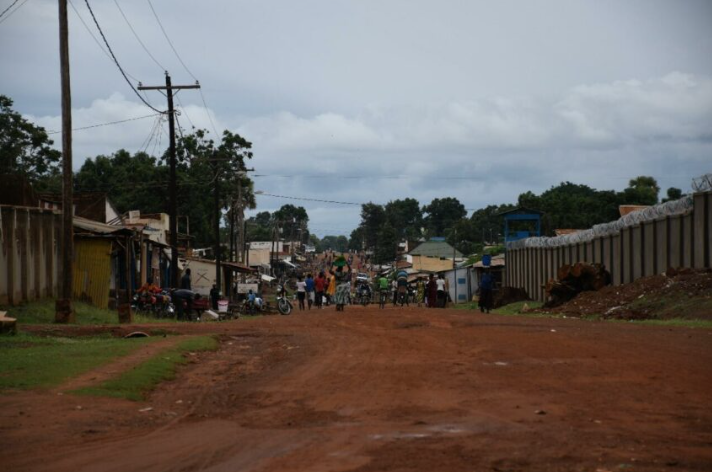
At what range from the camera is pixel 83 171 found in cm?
7581

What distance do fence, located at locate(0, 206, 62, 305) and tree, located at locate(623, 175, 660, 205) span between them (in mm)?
60810

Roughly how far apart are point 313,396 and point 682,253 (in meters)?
Result: 19.9

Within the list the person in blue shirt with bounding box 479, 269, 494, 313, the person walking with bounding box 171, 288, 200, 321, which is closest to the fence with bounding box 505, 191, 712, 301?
the person in blue shirt with bounding box 479, 269, 494, 313

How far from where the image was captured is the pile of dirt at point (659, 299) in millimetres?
23344

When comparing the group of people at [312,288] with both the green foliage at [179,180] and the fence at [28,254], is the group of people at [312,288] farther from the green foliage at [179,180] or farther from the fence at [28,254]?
the green foliage at [179,180]

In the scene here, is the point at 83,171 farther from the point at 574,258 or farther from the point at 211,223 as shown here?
the point at 574,258

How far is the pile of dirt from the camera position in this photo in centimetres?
2334

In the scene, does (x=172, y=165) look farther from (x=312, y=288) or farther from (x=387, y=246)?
(x=387, y=246)

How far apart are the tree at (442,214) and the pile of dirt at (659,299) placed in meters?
138

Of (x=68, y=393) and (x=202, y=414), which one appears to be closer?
(x=202, y=414)

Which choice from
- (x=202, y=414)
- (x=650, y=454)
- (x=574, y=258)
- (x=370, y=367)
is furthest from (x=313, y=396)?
(x=574, y=258)

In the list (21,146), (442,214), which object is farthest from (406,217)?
(21,146)

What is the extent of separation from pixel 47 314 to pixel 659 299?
17018 millimetres

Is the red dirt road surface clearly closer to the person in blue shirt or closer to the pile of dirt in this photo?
the pile of dirt
